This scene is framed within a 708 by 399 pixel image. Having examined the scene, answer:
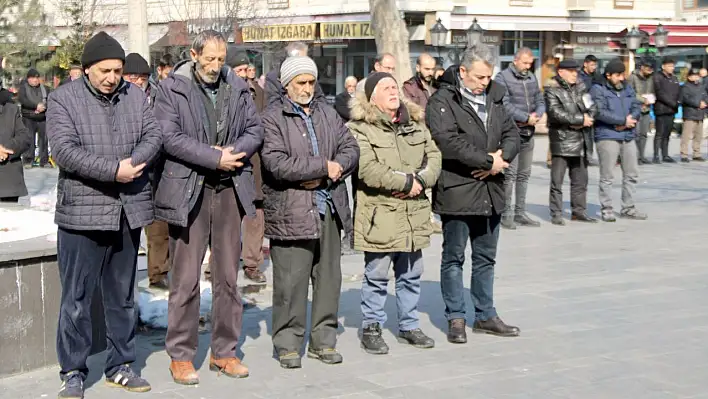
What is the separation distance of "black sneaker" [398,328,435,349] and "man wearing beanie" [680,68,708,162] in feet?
50.7

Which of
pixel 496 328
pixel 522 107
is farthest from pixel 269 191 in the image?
pixel 522 107

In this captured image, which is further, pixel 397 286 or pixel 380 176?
pixel 397 286

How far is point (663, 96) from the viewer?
21.2m

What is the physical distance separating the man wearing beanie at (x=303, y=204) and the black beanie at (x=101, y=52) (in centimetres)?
111

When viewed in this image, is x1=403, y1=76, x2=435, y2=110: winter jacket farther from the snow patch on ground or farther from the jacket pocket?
the jacket pocket

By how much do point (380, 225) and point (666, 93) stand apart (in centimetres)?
1551

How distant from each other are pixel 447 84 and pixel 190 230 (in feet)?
7.24

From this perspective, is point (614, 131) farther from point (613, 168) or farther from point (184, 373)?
point (184, 373)

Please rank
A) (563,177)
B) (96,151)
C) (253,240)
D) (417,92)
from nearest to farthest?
(96,151) → (253,240) → (417,92) → (563,177)

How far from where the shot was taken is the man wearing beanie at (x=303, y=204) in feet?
21.9

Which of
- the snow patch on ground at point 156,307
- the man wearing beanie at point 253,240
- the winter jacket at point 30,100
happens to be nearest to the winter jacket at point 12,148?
the man wearing beanie at point 253,240

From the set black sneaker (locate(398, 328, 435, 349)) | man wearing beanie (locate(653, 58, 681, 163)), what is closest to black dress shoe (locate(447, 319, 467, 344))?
black sneaker (locate(398, 328, 435, 349))

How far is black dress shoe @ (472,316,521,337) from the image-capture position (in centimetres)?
755

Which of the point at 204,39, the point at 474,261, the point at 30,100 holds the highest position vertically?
the point at 204,39
